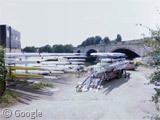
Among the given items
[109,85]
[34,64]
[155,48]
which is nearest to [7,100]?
[155,48]

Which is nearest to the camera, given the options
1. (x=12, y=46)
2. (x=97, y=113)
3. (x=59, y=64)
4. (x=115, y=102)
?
(x=97, y=113)

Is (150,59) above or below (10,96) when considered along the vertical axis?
above

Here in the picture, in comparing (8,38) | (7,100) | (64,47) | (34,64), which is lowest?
(7,100)

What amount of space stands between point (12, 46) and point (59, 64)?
26.5 m

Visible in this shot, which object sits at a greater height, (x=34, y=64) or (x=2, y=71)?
(x=2, y=71)

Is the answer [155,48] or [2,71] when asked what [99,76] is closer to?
[2,71]

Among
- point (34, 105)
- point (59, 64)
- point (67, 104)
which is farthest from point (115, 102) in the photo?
point (59, 64)

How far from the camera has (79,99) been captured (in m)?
8.83

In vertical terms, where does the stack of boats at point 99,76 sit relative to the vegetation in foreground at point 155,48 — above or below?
below

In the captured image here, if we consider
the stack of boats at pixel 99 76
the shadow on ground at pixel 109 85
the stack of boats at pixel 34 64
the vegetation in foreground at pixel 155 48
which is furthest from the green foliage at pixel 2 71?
the vegetation in foreground at pixel 155 48

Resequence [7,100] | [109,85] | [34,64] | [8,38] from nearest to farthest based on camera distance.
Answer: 1. [7,100]
2. [109,85]
3. [34,64]
4. [8,38]

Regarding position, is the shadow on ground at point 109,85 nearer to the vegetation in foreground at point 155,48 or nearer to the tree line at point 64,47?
the vegetation in foreground at point 155,48

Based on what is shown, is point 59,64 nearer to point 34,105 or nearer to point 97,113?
point 34,105

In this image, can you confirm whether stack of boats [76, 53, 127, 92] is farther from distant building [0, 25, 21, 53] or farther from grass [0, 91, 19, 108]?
distant building [0, 25, 21, 53]
